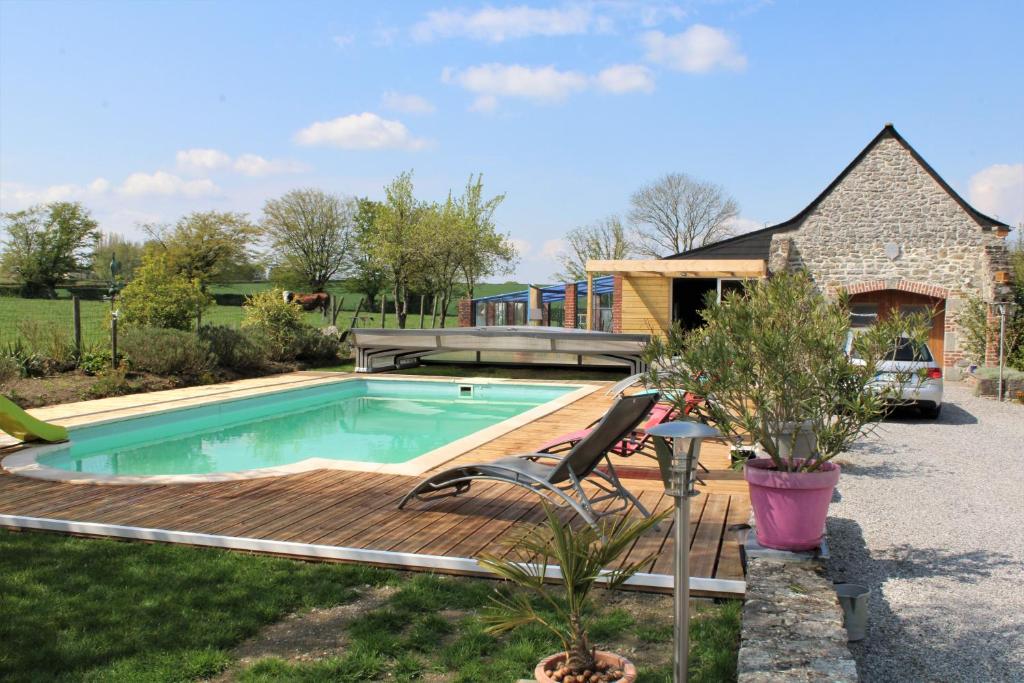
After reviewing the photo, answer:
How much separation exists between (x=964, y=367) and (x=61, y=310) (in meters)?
20.5

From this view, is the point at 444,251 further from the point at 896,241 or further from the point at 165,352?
the point at 896,241

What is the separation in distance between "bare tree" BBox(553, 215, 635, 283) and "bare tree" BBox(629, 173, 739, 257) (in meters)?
0.93

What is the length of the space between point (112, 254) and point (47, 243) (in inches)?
109

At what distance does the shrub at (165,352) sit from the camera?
1355 centimetres

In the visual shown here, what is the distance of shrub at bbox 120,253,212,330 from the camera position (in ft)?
49.0

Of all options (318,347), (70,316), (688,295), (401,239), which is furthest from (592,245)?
(70,316)

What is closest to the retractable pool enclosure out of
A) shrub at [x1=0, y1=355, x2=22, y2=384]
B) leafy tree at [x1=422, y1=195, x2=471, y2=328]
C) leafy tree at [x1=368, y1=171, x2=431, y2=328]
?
leafy tree at [x1=422, y1=195, x2=471, y2=328]

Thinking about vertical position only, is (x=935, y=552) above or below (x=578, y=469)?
below

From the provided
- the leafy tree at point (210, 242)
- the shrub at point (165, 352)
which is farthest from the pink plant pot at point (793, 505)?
the leafy tree at point (210, 242)

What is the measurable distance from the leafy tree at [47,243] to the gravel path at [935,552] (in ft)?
123

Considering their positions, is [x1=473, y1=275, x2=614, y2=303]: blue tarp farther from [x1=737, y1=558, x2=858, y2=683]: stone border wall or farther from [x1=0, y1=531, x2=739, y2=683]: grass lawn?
[x1=737, y1=558, x2=858, y2=683]: stone border wall

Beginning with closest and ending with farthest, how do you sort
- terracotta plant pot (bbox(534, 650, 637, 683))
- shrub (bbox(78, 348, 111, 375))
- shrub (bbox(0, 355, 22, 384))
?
terracotta plant pot (bbox(534, 650, 637, 683)) < shrub (bbox(0, 355, 22, 384)) < shrub (bbox(78, 348, 111, 375))

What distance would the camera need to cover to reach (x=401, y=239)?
948 inches

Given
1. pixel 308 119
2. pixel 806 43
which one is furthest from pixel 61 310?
pixel 806 43
